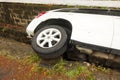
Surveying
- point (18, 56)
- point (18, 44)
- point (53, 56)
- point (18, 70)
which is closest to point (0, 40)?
point (18, 44)

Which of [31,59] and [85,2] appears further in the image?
[85,2]

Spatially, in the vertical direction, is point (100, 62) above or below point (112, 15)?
below

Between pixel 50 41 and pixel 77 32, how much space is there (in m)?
0.64

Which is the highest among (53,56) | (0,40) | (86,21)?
(86,21)

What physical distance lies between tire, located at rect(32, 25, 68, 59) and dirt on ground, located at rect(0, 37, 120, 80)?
1.69ft

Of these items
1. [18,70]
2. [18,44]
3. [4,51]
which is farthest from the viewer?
[18,44]

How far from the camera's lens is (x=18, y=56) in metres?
→ 5.01

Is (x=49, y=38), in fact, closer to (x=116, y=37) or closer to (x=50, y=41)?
(x=50, y=41)

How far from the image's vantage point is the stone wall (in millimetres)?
6307

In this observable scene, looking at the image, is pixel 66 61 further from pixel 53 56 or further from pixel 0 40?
pixel 0 40

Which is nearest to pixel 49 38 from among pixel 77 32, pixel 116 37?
pixel 77 32

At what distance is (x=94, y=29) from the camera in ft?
11.7

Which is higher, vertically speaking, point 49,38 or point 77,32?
point 77,32

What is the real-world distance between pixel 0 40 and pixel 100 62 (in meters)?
4.23
